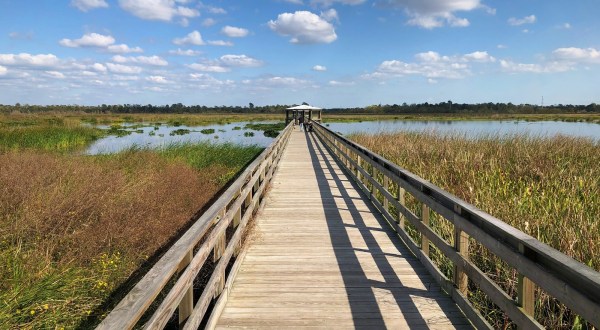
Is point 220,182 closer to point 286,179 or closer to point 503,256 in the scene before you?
point 286,179

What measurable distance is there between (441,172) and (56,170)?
8939 mm

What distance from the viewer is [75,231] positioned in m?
5.67

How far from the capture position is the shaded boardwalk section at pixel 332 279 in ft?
10.5

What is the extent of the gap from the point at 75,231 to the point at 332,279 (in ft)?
12.5

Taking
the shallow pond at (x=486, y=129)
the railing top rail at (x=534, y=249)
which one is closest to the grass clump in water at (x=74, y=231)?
the railing top rail at (x=534, y=249)

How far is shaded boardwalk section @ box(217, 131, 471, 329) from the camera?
321 cm

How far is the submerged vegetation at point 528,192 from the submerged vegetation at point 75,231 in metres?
3.99

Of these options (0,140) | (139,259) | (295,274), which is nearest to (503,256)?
(295,274)

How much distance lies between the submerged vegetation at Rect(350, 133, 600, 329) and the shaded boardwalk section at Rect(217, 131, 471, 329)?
584 millimetres

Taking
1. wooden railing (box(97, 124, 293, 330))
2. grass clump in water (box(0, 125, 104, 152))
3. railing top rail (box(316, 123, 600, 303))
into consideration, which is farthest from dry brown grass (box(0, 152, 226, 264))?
grass clump in water (box(0, 125, 104, 152))

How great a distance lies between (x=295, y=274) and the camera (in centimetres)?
416

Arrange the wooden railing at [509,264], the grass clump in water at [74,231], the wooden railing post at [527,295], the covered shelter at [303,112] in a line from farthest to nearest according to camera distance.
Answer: the covered shelter at [303,112], the grass clump in water at [74,231], the wooden railing post at [527,295], the wooden railing at [509,264]

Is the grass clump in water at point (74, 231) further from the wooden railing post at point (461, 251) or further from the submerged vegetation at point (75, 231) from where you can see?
the wooden railing post at point (461, 251)

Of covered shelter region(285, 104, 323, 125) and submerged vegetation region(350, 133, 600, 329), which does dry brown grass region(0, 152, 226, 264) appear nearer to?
submerged vegetation region(350, 133, 600, 329)
